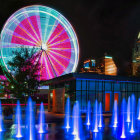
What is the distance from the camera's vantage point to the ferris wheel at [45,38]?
25.3 meters

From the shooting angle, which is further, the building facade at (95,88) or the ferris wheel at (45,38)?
the ferris wheel at (45,38)

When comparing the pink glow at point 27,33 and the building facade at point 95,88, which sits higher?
the pink glow at point 27,33

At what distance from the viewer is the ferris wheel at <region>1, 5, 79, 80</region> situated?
2530cm

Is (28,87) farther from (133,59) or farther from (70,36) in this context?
(133,59)

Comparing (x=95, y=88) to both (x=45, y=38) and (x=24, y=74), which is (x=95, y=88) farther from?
(x=45, y=38)

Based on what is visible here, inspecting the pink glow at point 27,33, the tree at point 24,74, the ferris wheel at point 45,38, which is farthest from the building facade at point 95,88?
the pink glow at point 27,33

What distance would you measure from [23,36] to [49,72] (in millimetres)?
5019

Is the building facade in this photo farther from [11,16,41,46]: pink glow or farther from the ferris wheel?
[11,16,41,46]: pink glow

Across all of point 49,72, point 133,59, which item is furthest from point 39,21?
point 133,59

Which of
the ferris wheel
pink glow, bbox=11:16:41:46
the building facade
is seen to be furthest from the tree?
pink glow, bbox=11:16:41:46

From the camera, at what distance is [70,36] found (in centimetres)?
2853

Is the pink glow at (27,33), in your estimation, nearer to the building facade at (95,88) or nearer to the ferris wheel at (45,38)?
the ferris wheel at (45,38)

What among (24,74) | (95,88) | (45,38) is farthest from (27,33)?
(95,88)

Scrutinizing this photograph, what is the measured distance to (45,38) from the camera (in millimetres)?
27984
